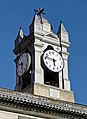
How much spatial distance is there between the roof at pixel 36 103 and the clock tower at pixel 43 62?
5412 mm

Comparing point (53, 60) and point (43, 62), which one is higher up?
point (53, 60)

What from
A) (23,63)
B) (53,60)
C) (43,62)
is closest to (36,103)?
(43,62)

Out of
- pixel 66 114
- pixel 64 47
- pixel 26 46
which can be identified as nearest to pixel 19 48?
pixel 26 46

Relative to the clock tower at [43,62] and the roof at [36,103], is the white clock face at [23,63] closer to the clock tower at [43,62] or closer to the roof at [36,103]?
the clock tower at [43,62]

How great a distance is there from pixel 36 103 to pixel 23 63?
33.7 ft

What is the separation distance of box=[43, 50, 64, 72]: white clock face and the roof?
21.5ft

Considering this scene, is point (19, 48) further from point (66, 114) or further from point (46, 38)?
point (66, 114)

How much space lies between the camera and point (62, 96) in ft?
137

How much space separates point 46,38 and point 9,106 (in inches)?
502

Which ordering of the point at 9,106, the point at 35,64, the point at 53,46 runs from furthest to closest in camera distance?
the point at 53,46, the point at 35,64, the point at 9,106

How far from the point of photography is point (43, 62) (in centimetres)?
4175

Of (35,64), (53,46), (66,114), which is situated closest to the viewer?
(66,114)

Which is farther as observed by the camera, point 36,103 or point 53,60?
point 53,60

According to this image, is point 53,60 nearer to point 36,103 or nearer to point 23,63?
point 23,63
